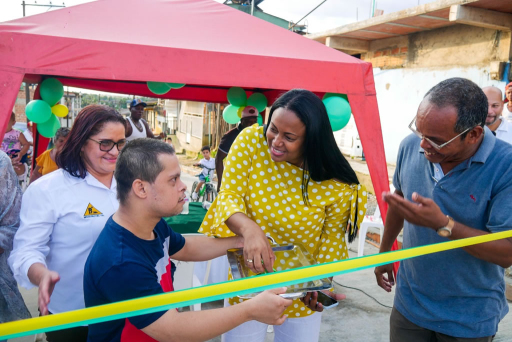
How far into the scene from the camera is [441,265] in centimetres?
167

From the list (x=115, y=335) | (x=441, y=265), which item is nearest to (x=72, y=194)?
(x=115, y=335)

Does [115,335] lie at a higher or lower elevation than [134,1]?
lower

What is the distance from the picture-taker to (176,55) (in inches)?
131

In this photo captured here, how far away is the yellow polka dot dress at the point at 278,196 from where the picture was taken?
176cm

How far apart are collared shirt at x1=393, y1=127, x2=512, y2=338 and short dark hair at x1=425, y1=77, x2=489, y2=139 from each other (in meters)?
0.12

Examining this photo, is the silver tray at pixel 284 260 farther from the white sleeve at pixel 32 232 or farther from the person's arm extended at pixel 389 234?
the white sleeve at pixel 32 232

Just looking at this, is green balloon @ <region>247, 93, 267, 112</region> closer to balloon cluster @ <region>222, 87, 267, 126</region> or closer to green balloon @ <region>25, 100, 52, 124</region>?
balloon cluster @ <region>222, 87, 267, 126</region>

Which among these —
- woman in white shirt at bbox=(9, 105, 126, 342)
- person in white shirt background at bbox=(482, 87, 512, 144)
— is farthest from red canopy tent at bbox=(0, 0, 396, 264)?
woman in white shirt at bbox=(9, 105, 126, 342)

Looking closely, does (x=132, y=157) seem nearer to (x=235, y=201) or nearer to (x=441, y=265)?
(x=235, y=201)

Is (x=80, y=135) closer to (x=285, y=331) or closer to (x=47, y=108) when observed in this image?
(x=285, y=331)

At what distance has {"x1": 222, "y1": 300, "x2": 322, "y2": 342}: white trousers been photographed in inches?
72.9

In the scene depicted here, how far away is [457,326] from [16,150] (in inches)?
252

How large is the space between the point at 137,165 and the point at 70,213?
1.88 feet

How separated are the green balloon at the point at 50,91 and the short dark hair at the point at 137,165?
13.1ft
